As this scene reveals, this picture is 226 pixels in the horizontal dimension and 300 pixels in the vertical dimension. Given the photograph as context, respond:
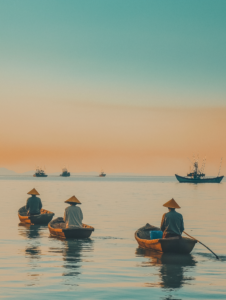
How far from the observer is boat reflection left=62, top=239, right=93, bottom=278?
16.4 m

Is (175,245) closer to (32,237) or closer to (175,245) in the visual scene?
(175,245)

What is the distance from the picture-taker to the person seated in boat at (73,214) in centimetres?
2350

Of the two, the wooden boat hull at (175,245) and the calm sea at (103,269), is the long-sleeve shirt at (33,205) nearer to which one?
the calm sea at (103,269)

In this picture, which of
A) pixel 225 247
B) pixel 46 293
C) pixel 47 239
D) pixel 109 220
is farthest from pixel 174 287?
pixel 109 220

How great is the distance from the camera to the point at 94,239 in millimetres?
25125

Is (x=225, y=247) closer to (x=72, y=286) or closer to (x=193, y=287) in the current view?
(x=193, y=287)

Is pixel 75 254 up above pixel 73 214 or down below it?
below

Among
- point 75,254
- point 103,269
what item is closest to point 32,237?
point 75,254

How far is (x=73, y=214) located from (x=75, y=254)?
410cm

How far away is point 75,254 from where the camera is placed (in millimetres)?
19938

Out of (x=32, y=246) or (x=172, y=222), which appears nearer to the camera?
(x=172, y=222)

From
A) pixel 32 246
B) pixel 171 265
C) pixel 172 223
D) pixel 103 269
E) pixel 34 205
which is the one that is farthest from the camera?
pixel 34 205

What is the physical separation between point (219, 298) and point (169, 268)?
4.13 m

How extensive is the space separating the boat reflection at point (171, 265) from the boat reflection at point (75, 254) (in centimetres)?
Result: 269
